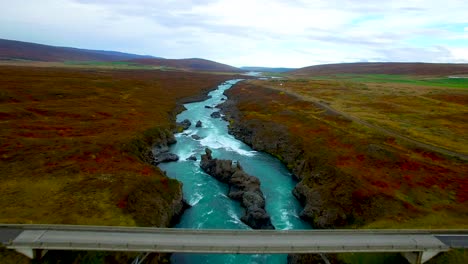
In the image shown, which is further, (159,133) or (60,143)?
(159,133)

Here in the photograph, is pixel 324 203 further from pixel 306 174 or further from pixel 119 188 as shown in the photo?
pixel 119 188

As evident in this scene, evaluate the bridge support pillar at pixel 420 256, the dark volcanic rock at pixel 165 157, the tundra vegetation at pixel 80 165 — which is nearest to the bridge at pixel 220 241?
the bridge support pillar at pixel 420 256

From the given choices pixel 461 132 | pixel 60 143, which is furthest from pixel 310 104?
pixel 60 143

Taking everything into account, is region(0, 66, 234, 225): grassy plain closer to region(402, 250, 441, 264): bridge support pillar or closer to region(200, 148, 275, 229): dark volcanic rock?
region(200, 148, 275, 229): dark volcanic rock

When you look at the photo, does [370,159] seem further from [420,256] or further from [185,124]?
[185,124]

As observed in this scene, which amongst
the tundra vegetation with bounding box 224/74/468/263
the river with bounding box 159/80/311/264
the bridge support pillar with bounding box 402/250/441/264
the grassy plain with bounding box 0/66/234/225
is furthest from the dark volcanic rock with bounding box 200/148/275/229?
the bridge support pillar with bounding box 402/250/441/264

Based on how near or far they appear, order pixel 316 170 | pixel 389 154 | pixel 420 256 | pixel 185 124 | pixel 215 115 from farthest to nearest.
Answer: pixel 215 115 → pixel 185 124 → pixel 389 154 → pixel 316 170 → pixel 420 256

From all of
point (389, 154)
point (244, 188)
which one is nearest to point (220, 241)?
point (244, 188)
